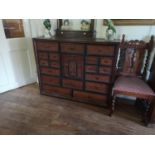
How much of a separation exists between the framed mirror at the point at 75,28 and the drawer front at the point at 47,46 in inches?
15.4

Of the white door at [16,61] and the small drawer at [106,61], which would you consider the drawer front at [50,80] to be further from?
the small drawer at [106,61]

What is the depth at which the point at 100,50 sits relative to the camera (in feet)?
6.40

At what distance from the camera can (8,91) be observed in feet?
9.21

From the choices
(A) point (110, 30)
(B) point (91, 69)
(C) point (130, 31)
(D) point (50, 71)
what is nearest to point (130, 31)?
(C) point (130, 31)

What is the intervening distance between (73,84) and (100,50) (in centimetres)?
75

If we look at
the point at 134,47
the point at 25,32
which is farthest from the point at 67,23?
the point at 134,47

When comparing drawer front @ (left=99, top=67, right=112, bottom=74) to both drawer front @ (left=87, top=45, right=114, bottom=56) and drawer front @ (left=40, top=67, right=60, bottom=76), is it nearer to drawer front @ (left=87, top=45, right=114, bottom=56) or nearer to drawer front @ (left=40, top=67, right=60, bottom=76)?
drawer front @ (left=87, top=45, right=114, bottom=56)

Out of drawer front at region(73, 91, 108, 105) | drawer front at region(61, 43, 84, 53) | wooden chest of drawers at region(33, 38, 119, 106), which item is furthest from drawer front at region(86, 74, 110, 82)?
drawer front at region(61, 43, 84, 53)

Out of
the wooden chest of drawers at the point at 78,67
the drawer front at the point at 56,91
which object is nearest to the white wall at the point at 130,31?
the wooden chest of drawers at the point at 78,67

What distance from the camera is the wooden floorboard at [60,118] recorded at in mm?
1841

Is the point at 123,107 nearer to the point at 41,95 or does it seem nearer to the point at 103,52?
the point at 103,52

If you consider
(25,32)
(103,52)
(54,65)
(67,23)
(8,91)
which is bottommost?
(8,91)

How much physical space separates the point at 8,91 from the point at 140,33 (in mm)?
2630

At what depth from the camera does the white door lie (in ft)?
8.50
